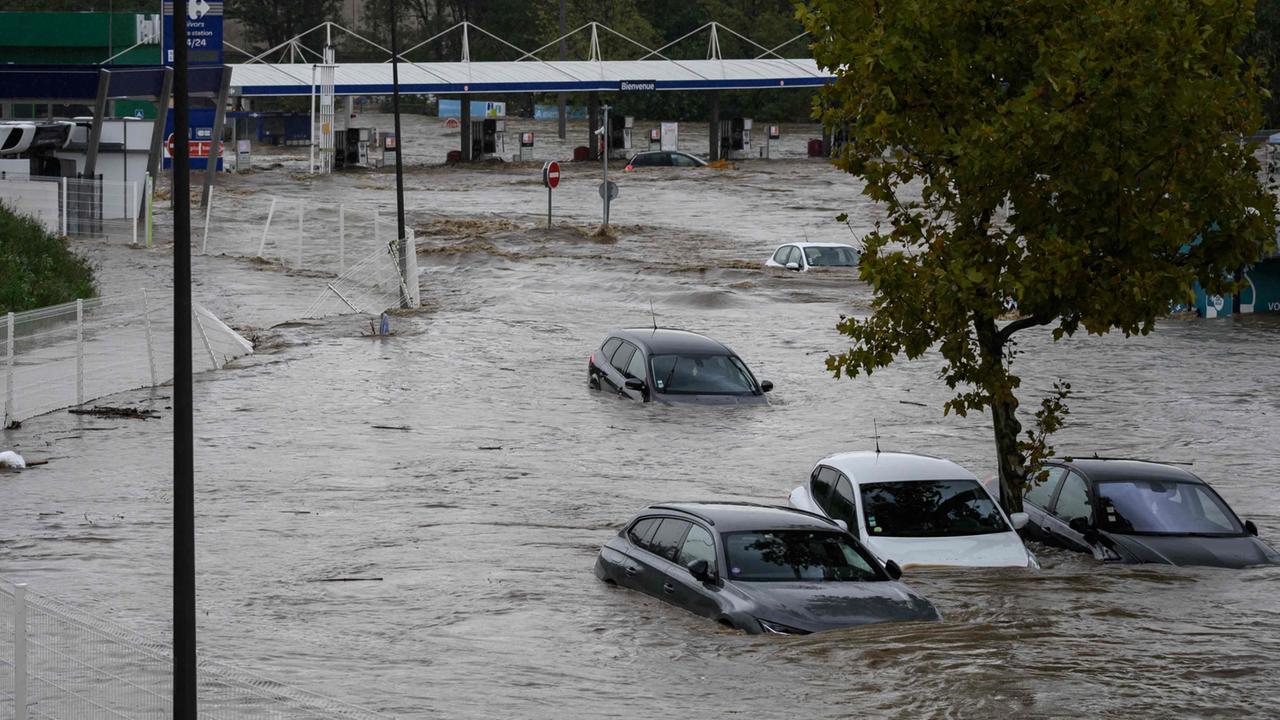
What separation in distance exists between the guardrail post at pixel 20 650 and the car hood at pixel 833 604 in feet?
17.1

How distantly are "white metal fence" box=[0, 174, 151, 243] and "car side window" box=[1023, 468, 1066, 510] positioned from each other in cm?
2979

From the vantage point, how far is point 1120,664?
11.8m

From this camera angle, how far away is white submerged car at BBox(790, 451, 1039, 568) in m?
14.8

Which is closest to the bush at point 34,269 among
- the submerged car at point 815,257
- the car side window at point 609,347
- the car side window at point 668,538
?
the car side window at point 609,347

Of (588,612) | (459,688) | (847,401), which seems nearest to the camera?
(459,688)

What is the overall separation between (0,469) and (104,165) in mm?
31149

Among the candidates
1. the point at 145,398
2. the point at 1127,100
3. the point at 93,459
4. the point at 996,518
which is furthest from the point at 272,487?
the point at 1127,100

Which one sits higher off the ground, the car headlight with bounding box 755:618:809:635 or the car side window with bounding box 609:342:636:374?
the car side window with bounding box 609:342:636:374

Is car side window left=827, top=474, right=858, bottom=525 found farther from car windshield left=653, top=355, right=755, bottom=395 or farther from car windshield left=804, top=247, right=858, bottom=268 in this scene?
car windshield left=804, top=247, right=858, bottom=268

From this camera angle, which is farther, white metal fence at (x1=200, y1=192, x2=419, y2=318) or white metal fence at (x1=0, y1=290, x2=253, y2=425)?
white metal fence at (x1=200, y1=192, x2=419, y2=318)

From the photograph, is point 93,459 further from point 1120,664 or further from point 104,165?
point 104,165

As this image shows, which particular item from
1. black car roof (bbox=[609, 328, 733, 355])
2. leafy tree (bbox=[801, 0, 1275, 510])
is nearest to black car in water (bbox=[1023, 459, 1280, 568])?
leafy tree (bbox=[801, 0, 1275, 510])

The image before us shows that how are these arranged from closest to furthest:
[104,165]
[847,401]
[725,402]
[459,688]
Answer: [459,688], [725,402], [847,401], [104,165]

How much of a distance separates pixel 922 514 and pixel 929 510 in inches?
3.0
